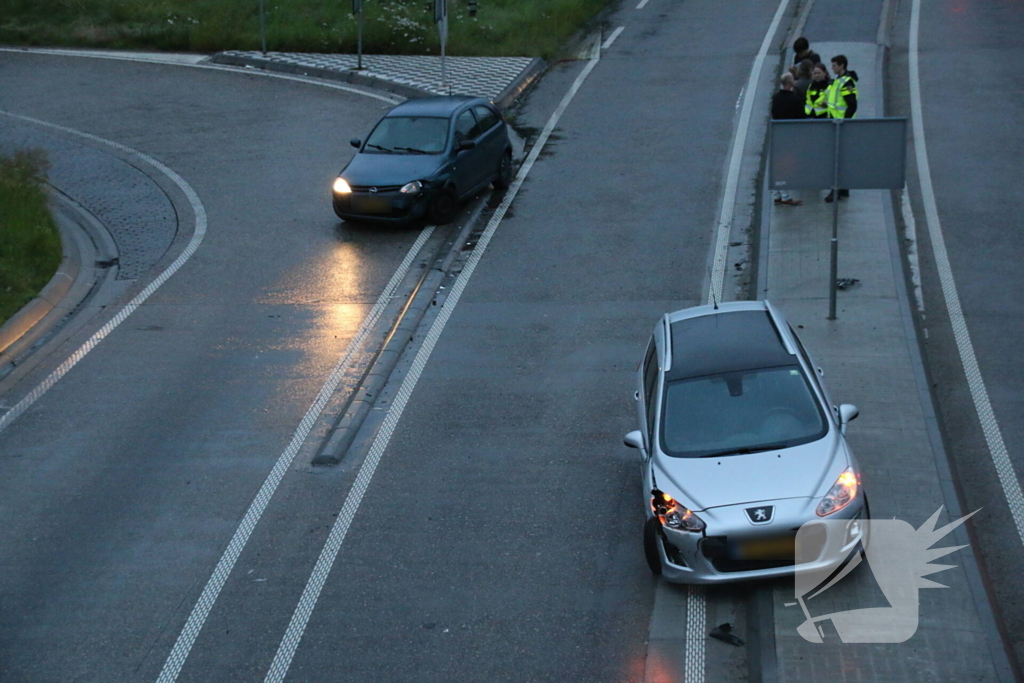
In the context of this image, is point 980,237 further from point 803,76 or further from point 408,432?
point 408,432

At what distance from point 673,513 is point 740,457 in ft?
2.21

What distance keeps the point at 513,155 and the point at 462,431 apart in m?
10.4

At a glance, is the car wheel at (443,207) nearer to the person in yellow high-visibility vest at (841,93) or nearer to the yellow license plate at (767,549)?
the person in yellow high-visibility vest at (841,93)

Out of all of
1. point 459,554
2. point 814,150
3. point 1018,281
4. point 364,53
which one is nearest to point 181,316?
point 459,554

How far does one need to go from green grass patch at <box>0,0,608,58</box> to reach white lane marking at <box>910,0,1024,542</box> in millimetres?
11570

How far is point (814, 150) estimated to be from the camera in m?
12.0

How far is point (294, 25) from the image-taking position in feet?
99.5

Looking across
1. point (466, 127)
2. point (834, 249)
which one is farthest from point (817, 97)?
point (466, 127)

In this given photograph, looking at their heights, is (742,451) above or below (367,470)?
above

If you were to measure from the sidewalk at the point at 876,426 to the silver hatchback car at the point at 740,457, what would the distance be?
1.55 ft

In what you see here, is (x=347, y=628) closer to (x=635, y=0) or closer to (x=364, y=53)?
(x=364, y=53)

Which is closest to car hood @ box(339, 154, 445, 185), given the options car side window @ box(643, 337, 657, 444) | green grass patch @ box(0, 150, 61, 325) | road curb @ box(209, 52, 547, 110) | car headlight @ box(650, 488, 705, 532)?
green grass patch @ box(0, 150, 61, 325)

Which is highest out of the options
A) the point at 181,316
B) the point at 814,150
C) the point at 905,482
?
the point at 814,150

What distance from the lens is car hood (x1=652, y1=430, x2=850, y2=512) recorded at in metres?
7.83
